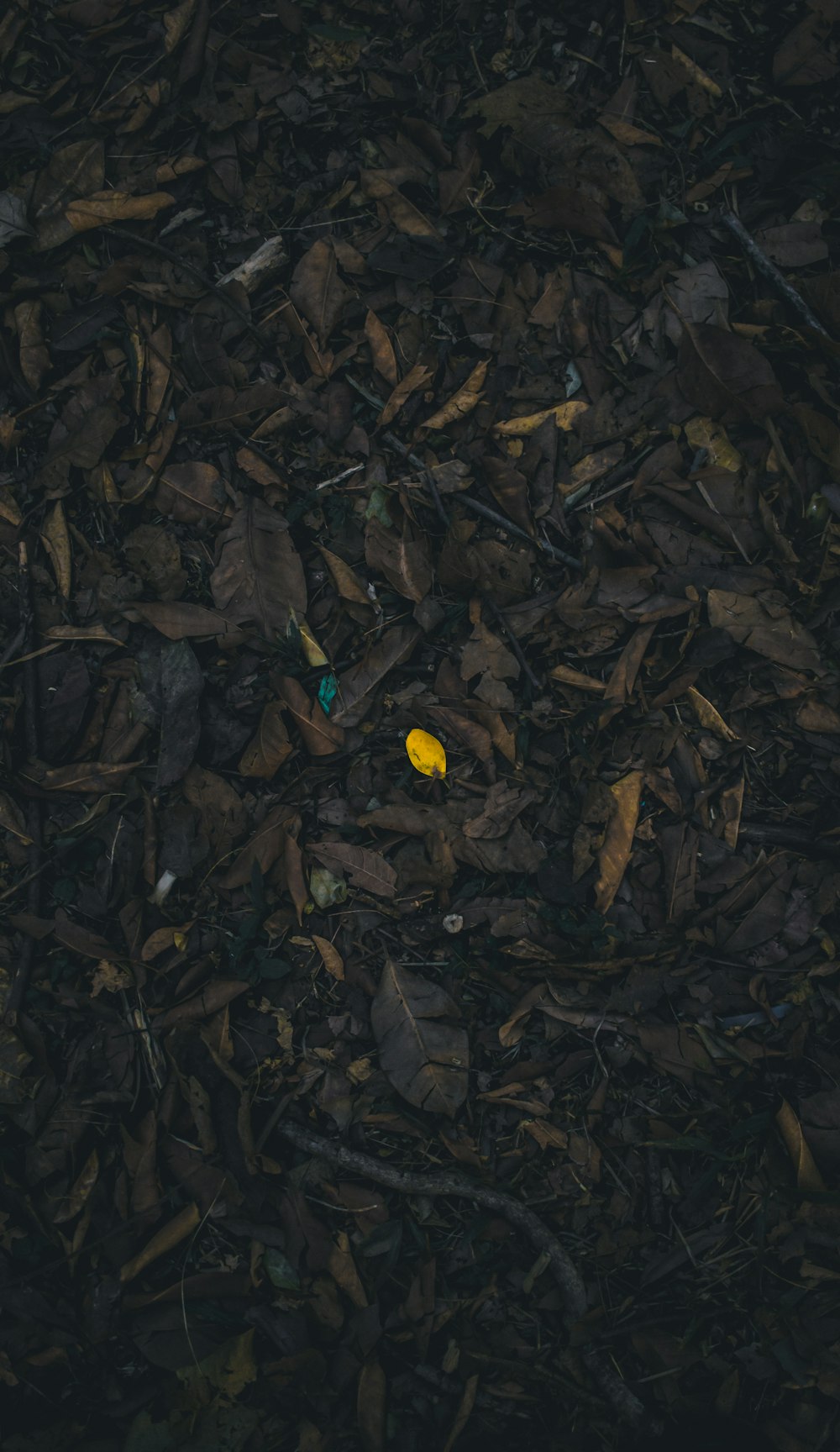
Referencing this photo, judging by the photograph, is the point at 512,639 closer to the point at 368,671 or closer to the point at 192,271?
the point at 368,671

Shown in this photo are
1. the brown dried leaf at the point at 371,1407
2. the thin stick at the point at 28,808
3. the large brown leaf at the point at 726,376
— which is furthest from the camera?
the large brown leaf at the point at 726,376

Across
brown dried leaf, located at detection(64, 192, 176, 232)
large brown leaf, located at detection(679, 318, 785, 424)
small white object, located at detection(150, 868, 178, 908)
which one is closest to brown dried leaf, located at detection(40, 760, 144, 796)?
small white object, located at detection(150, 868, 178, 908)

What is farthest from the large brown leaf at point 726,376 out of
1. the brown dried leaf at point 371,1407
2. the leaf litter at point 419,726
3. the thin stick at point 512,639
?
the brown dried leaf at point 371,1407

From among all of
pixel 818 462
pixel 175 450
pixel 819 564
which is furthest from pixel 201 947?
pixel 818 462

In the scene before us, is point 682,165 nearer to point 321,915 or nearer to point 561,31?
point 561,31

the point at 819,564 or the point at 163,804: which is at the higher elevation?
the point at 819,564

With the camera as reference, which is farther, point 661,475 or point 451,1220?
point 661,475

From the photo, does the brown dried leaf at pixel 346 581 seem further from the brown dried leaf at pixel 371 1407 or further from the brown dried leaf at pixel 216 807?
the brown dried leaf at pixel 371 1407
